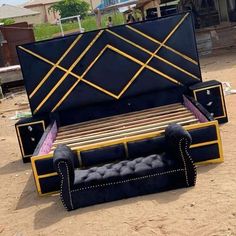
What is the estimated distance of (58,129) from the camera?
8.75 meters

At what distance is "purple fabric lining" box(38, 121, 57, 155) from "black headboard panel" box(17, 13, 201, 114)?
24.3 inches

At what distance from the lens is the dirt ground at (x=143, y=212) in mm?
5027

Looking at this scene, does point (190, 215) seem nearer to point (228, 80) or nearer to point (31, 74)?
point (31, 74)

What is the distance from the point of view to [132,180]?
598 cm

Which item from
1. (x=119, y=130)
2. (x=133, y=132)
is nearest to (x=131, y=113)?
(x=119, y=130)

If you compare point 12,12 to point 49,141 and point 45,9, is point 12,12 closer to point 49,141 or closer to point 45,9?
point 45,9

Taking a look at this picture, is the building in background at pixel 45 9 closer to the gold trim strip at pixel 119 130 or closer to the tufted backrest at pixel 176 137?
the gold trim strip at pixel 119 130

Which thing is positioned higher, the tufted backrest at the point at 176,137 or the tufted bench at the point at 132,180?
the tufted backrest at the point at 176,137

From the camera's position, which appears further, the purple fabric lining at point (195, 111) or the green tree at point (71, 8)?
the green tree at point (71, 8)

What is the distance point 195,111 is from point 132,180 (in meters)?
2.31

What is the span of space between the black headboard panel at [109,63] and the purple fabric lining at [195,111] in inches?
18.6

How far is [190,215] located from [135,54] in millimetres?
4278

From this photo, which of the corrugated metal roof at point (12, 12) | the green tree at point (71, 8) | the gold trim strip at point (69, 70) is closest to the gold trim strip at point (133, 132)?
the gold trim strip at point (69, 70)

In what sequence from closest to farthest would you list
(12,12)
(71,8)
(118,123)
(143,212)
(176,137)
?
1. (143,212)
2. (176,137)
3. (118,123)
4. (12,12)
5. (71,8)
